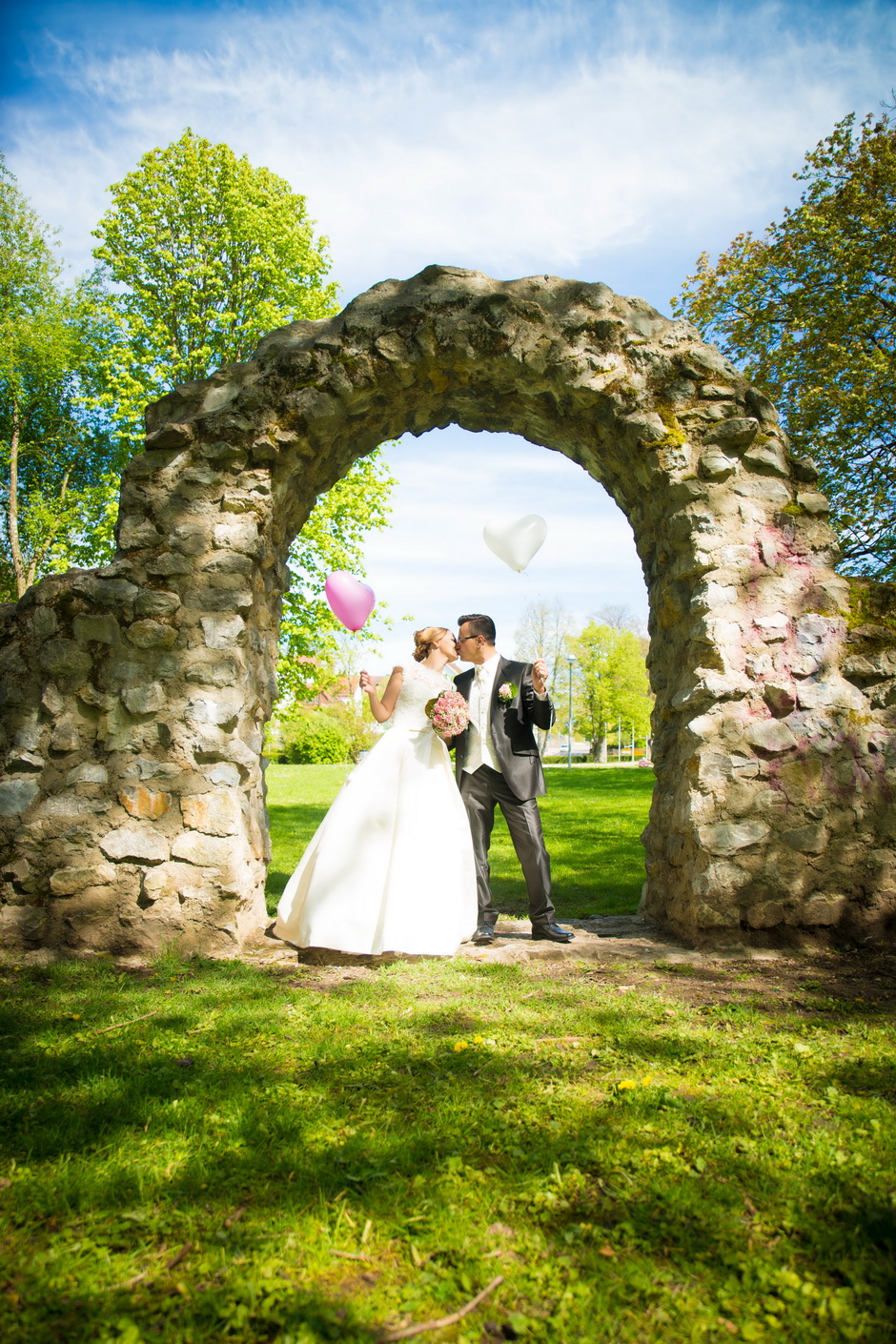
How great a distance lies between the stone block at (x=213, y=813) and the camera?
187 inches

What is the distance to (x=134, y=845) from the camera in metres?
4.65

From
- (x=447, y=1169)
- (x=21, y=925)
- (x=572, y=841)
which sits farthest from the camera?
(x=572, y=841)

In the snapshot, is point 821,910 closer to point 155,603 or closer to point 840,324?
point 155,603

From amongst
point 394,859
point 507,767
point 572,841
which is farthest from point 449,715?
point 572,841

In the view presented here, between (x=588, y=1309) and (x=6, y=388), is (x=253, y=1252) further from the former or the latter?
(x=6, y=388)

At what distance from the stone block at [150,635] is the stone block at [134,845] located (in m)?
1.16

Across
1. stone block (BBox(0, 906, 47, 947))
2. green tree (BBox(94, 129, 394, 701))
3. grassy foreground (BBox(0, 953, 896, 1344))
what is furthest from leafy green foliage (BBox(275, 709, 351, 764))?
grassy foreground (BBox(0, 953, 896, 1344))

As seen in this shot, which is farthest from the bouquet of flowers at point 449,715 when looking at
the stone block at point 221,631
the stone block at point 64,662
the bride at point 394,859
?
the stone block at point 64,662

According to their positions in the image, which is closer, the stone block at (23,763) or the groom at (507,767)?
the stone block at (23,763)

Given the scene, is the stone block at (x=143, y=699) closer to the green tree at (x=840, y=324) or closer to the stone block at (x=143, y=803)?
the stone block at (x=143, y=803)

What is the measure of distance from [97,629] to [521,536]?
10.2 feet

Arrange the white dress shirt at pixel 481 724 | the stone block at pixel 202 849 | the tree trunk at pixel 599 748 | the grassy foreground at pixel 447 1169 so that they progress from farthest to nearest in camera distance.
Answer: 1. the tree trunk at pixel 599 748
2. the white dress shirt at pixel 481 724
3. the stone block at pixel 202 849
4. the grassy foreground at pixel 447 1169

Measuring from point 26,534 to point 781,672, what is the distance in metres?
→ 21.7

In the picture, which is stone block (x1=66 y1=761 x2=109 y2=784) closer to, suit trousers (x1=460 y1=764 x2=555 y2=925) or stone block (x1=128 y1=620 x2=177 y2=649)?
stone block (x1=128 y1=620 x2=177 y2=649)
